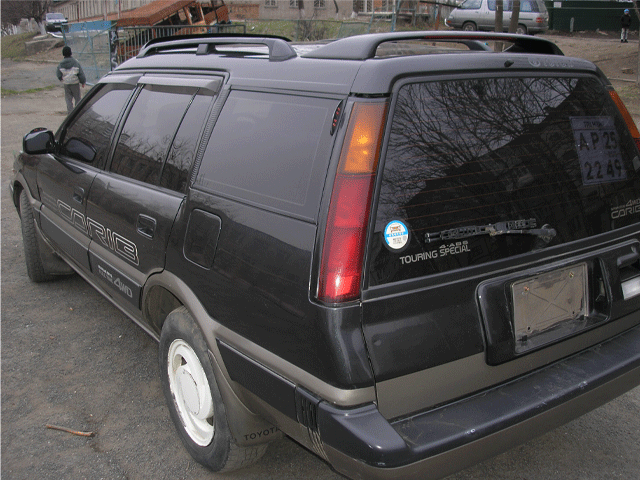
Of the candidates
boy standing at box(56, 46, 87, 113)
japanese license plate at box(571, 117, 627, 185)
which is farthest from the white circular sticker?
boy standing at box(56, 46, 87, 113)

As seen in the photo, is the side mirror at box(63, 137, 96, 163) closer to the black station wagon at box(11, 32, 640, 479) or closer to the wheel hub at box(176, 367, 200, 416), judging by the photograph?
the black station wagon at box(11, 32, 640, 479)

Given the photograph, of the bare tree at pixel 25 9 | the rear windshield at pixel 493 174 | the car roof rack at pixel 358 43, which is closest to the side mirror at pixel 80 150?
the car roof rack at pixel 358 43

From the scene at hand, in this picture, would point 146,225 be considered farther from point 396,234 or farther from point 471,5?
point 471,5

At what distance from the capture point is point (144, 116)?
3.19 m

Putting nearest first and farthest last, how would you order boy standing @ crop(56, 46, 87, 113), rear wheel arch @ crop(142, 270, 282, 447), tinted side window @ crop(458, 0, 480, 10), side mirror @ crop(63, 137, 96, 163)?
rear wheel arch @ crop(142, 270, 282, 447), side mirror @ crop(63, 137, 96, 163), boy standing @ crop(56, 46, 87, 113), tinted side window @ crop(458, 0, 480, 10)

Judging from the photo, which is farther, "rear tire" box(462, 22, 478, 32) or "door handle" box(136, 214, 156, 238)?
"rear tire" box(462, 22, 478, 32)

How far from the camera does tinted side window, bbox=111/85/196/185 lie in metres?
2.91

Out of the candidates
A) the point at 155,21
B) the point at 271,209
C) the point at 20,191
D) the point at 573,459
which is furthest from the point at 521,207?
the point at 155,21

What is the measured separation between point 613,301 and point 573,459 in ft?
2.90

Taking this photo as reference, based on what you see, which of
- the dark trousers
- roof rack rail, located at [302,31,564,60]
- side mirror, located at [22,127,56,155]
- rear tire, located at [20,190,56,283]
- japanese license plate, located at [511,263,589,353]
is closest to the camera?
roof rack rail, located at [302,31,564,60]

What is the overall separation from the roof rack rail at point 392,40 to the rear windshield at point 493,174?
0.77 feet

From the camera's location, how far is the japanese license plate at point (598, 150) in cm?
246

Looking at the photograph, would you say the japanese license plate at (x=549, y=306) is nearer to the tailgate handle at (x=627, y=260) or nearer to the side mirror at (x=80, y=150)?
the tailgate handle at (x=627, y=260)

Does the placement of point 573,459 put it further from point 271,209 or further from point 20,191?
point 20,191
